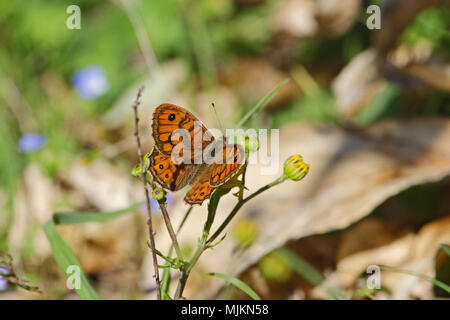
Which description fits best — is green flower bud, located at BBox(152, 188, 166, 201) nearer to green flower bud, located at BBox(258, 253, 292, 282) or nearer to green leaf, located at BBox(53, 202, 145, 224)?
green leaf, located at BBox(53, 202, 145, 224)

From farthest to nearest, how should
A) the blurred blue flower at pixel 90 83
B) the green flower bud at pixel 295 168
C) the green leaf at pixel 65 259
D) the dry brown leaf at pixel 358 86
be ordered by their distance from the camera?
1. the blurred blue flower at pixel 90 83
2. the dry brown leaf at pixel 358 86
3. the green leaf at pixel 65 259
4. the green flower bud at pixel 295 168

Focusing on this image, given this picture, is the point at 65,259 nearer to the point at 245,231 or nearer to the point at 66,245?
the point at 66,245

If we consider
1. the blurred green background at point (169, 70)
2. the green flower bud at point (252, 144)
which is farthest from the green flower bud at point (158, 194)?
the blurred green background at point (169, 70)

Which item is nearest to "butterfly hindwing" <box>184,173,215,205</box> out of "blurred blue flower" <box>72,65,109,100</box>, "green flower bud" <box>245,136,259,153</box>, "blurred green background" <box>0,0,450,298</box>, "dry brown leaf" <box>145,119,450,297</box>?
"green flower bud" <box>245,136,259,153</box>

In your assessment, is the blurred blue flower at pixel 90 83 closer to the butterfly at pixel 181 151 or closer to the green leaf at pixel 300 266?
the green leaf at pixel 300 266

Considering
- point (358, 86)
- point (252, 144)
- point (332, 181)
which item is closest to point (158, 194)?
point (252, 144)
